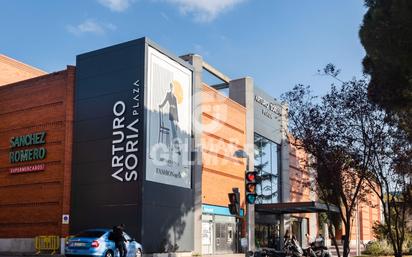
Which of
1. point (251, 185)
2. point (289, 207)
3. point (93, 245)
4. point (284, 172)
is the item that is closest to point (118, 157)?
point (93, 245)

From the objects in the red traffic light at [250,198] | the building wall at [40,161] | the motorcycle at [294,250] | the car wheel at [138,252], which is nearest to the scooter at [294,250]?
the motorcycle at [294,250]

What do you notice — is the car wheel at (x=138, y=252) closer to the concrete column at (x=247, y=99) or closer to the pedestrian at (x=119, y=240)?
the pedestrian at (x=119, y=240)

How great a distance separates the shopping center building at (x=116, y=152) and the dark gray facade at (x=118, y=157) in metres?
0.06

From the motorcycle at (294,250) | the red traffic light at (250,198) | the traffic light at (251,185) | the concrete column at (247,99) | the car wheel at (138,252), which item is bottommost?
the car wheel at (138,252)

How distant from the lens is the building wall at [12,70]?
1479 inches

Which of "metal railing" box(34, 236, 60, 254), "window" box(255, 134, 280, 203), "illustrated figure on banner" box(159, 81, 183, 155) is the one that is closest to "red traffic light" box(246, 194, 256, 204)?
"illustrated figure on banner" box(159, 81, 183, 155)

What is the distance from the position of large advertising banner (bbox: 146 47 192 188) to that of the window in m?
11.2

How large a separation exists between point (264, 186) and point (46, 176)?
766 inches

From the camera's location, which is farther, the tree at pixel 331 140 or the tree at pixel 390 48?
the tree at pixel 331 140

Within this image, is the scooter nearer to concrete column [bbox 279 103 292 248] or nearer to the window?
the window

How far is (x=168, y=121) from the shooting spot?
3225cm

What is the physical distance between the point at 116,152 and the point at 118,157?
1.04 ft

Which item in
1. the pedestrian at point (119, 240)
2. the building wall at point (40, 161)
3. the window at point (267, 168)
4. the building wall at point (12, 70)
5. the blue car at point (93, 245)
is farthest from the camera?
the window at point (267, 168)

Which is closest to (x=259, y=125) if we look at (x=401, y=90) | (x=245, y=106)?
(x=245, y=106)
